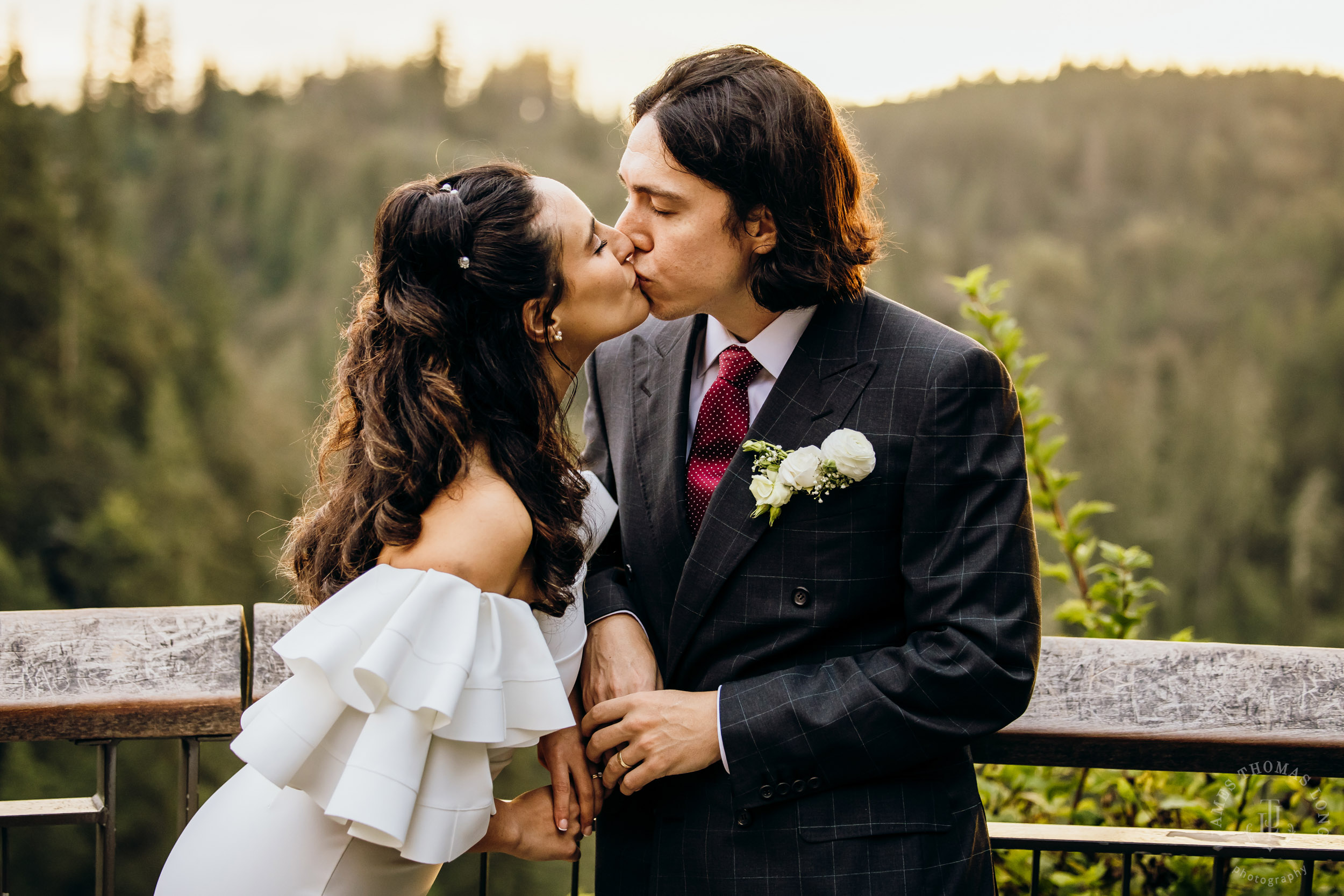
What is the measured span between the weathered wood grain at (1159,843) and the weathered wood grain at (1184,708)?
0.18 metres

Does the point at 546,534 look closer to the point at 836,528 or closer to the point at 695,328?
the point at 836,528

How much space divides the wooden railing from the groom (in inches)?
11.4

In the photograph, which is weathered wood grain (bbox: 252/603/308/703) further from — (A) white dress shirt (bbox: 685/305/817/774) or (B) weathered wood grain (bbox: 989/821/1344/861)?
(B) weathered wood grain (bbox: 989/821/1344/861)

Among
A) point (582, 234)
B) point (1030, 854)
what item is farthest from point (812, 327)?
point (1030, 854)

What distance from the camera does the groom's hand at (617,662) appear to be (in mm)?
1772

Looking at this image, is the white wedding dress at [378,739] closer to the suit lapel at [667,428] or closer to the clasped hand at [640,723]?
the clasped hand at [640,723]

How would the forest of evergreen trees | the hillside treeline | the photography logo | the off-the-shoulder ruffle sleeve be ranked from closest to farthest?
the off-the-shoulder ruffle sleeve
the photography logo
the hillside treeline
the forest of evergreen trees

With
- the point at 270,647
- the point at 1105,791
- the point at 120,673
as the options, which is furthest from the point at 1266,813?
the point at 120,673

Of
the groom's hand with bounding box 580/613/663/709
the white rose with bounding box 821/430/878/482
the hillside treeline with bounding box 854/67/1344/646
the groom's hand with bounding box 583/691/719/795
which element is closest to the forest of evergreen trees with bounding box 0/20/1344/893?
the hillside treeline with bounding box 854/67/1344/646

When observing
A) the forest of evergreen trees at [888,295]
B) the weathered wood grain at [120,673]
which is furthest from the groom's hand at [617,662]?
the forest of evergreen trees at [888,295]

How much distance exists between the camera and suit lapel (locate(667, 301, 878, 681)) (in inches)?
68.2

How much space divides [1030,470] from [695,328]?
4.29 ft

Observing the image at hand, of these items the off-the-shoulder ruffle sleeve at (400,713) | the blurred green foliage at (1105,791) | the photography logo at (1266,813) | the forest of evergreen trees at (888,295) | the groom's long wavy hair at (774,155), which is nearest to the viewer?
the off-the-shoulder ruffle sleeve at (400,713)

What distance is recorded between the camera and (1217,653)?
1.85m
